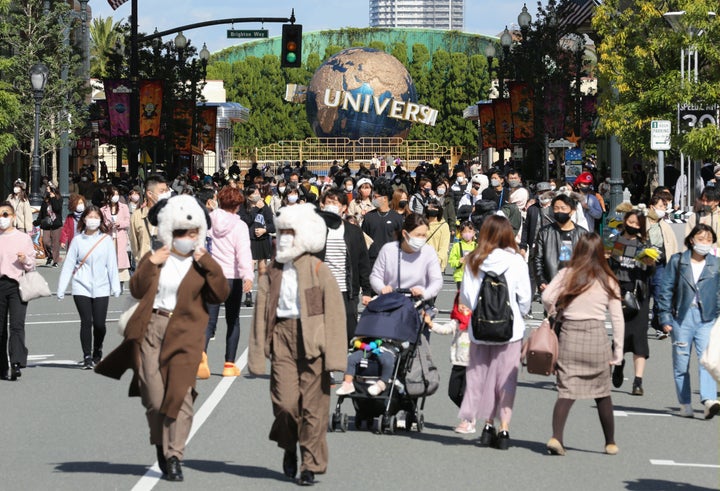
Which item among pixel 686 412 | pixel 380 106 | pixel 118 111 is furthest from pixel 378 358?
pixel 380 106

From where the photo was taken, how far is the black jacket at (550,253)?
1335cm

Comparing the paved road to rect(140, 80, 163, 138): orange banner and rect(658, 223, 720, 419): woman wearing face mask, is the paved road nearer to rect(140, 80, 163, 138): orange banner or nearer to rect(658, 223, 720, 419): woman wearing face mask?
rect(658, 223, 720, 419): woman wearing face mask

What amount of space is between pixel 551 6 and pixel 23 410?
40.7 meters

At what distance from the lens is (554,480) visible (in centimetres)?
895

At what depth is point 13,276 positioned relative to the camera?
13.8 meters

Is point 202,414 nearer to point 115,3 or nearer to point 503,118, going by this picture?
point 503,118

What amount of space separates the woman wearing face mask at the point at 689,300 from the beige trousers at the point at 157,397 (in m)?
4.60

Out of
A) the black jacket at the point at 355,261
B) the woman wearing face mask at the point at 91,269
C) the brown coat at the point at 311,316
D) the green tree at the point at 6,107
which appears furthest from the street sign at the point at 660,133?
the brown coat at the point at 311,316

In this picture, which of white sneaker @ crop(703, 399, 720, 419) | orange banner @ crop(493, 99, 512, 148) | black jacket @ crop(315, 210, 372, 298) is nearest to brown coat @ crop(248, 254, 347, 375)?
white sneaker @ crop(703, 399, 720, 419)

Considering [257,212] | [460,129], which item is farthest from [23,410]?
[460,129]

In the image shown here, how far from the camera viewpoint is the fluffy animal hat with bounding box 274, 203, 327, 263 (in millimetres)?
8891

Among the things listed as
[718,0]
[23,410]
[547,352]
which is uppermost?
[718,0]

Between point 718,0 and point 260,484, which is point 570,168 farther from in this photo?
point 260,484

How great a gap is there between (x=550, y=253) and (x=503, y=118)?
3960 centimetres
